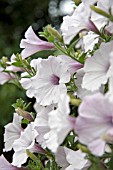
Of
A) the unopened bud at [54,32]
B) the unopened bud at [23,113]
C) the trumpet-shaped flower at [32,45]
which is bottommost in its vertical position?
the unopened bud at [23,113]

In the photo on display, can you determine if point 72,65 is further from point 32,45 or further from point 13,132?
point 13,132

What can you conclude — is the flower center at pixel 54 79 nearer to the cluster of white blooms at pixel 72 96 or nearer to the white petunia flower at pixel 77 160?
the cluster of white blooms at pixel 72 96

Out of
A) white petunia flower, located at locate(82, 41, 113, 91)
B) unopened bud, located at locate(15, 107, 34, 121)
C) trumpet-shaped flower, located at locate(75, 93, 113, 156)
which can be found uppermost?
white petunia flower, located at locate(82, 41, 113, 91)

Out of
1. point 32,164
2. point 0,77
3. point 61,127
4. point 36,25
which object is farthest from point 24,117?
point 36,25

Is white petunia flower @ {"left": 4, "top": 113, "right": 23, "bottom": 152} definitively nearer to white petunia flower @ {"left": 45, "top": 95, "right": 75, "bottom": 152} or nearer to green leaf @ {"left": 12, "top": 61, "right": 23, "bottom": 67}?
green leaf @ {"left": 12, "top": 61, "right": 23, "bottom": 67}

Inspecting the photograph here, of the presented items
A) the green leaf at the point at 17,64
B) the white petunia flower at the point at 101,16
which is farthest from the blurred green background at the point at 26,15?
the white petunia flower at the point at 101,16

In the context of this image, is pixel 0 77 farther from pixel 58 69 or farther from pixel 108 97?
pixel 108 97

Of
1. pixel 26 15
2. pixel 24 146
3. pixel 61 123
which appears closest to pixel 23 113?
pixel 24 146

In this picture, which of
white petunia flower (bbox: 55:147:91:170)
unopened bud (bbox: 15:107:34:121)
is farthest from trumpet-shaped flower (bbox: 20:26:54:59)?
white petunia flower (bbox: 55:147:91:170)

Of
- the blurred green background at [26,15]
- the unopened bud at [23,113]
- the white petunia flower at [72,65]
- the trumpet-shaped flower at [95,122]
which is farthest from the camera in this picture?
the blurred green background at [26,15]
